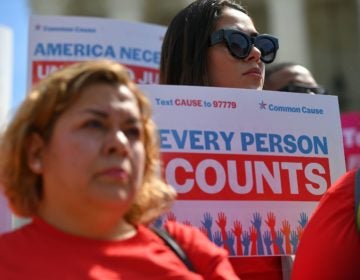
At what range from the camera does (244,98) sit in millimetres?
2592

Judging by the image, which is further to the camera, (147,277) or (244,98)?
(244,98)

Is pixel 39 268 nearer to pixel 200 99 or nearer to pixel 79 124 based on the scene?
pixel 79 124

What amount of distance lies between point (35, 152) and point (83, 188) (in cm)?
18

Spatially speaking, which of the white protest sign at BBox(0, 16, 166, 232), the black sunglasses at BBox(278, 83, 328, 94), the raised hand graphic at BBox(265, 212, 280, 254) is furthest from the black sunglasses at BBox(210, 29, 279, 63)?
the white protest sign at BBox(0, 16, 166, 232)

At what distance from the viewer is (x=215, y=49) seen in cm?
274

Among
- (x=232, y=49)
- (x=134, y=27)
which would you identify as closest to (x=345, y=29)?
(x=134, y=27)

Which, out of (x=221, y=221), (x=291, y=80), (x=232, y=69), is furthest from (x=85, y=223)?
(x=291, y=80)

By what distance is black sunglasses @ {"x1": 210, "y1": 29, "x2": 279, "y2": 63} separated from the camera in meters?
2.69

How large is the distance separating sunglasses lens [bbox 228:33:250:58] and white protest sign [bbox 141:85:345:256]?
0.54ft

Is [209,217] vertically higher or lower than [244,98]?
lower

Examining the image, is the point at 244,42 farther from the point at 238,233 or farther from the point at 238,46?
the point at 238,233

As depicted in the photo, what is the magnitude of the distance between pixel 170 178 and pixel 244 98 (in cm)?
40

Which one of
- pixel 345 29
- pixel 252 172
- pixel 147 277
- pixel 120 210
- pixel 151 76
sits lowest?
pixel 147 277

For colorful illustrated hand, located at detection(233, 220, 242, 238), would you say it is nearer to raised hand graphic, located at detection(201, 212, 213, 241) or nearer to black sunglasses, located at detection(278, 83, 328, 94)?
raised hand graphic, located at detection(201, 212, 213, 241)
